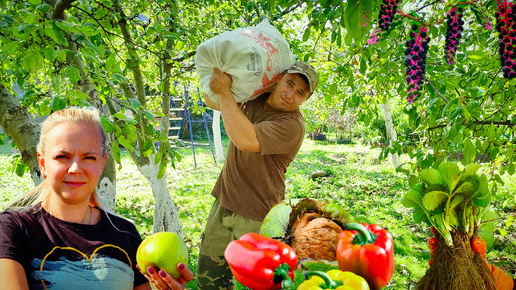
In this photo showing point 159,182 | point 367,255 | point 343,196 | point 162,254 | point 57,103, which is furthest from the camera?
point 343,196

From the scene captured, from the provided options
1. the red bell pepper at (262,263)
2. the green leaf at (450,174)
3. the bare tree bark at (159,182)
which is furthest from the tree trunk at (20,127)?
the green leaf at (450,174)

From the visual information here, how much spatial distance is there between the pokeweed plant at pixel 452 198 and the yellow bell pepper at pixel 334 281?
42cm

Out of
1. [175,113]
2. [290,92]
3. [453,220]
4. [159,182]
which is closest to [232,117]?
[290,92]

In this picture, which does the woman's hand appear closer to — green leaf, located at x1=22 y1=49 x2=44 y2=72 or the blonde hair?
the blonde hair

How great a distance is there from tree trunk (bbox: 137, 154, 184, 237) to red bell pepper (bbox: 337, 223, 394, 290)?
127 inches

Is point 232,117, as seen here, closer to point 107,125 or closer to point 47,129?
point 107,125

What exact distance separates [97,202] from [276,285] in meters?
0.81

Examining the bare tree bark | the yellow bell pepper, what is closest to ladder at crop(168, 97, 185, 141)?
the bare tree bark

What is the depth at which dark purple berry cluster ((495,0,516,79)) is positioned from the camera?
134 centimetres

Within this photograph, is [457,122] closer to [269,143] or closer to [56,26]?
[269,143]

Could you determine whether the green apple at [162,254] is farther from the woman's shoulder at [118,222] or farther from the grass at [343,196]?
the grass at [343,196]

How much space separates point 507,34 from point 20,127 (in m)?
2.38

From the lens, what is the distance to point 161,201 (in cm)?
418

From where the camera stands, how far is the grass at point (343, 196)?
403 centimetres
